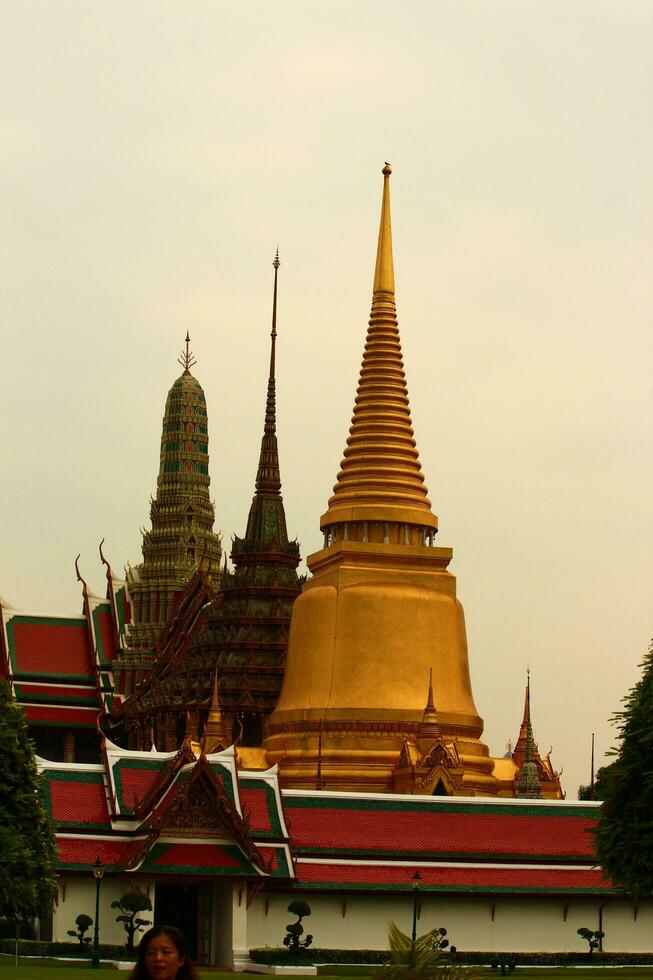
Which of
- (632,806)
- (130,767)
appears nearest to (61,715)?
(130,767)

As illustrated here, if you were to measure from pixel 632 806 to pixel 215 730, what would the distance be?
23757mm

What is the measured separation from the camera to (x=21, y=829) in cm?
3366

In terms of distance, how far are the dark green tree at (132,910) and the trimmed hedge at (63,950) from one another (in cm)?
28

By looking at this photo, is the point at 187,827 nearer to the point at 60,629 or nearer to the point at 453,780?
the point at 453,780

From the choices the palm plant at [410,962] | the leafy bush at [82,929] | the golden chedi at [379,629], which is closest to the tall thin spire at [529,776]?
the golden chedi at [379,629]

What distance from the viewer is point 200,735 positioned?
5853cm

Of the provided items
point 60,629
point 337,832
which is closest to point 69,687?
point 60,629

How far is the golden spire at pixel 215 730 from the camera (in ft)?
179

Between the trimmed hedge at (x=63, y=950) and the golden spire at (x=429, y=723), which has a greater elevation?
the golden spire at (x=429, y=723)

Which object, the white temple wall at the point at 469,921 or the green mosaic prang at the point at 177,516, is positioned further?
the green mosaic prang at the point at 177,516

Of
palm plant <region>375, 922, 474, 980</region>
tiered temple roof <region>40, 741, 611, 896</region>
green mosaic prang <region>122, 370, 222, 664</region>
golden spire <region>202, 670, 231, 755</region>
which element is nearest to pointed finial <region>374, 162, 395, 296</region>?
golden spire <region>202, 670, 231, 755</region>

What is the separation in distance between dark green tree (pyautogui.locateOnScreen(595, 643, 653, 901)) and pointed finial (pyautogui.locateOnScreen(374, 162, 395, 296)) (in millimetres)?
25450

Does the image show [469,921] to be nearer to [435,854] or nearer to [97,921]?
[435,854]

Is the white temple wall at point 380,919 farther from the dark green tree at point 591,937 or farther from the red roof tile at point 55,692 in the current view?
the red roof tile at point 55,692
